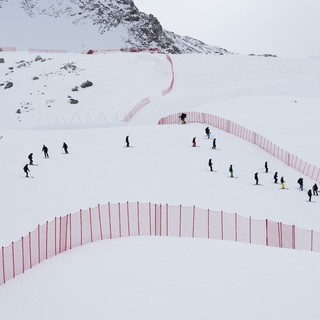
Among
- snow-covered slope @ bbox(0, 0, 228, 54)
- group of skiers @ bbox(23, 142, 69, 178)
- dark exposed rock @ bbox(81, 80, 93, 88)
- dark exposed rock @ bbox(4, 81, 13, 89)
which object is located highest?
snow-covered slope @ bbox(0, 0, 228, 54)

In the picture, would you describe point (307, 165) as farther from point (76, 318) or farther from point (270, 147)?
point (76, 318)

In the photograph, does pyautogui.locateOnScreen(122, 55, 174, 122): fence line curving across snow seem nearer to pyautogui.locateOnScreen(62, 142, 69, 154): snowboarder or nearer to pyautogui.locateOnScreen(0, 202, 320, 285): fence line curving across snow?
pyautogui.locateOnScreen(62, 142, 69, 154): snowboarder

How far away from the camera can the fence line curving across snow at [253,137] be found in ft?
117

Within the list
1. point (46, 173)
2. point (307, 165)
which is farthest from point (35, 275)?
point (307, 165)

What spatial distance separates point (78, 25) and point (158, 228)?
145614 millimetres

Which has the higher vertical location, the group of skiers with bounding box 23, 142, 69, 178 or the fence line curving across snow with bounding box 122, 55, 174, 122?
the fence line curving across snow with bounding box 122, 55, 174, 122

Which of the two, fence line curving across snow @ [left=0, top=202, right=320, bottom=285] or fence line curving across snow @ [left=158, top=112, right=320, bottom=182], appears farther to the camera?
fence line curving across snow @ [left=158, top=112, right=320, bottom=182]

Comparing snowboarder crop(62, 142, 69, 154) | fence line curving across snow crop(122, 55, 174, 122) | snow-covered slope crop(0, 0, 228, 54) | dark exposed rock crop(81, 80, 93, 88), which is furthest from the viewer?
snow-covered slope crop(0, 0, 228, 54)

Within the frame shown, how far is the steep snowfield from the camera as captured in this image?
15.1 m

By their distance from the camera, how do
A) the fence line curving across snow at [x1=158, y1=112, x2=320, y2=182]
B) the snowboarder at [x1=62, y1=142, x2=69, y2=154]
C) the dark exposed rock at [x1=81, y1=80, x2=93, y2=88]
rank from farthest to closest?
1. the dark exposed rock at [x1=81, y1=80, x2=93, y2=88]
2. the snowboarder at [x1=62, y1=142, x2=69, y2=154]
3. the fence line curving across snow at [x1=158, y1=112, x2=320, y2=182]

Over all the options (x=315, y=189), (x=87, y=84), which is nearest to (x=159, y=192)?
(x=315, y=189)

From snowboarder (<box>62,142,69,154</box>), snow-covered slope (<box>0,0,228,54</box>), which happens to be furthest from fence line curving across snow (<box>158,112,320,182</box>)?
snow-covered slope (<box>0,0,228,54</box>)

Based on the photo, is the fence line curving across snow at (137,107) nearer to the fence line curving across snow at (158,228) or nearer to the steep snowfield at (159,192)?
the steep snowfield at (159,192)

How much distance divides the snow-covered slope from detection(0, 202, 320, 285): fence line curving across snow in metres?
129
